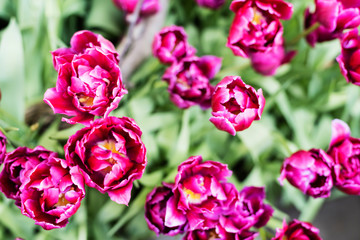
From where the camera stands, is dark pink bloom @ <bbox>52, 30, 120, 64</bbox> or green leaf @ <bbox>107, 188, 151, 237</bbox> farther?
green leaf @ <bbox>107, 188, 151, 237</bbox>

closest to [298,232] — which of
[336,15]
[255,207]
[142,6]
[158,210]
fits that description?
[255,207]

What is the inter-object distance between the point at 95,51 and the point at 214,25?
0.37 meters

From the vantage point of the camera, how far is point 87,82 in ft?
1.46

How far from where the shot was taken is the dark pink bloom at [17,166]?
46cm

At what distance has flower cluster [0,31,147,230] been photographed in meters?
0.43

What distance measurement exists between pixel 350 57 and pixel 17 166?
44cm

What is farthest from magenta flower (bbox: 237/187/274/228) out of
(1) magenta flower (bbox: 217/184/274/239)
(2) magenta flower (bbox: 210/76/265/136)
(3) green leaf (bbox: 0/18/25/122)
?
(3) green leaf (bbox: 0/18/25/122)

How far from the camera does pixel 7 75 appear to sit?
0.57m

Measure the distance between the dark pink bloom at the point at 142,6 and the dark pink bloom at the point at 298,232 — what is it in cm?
37

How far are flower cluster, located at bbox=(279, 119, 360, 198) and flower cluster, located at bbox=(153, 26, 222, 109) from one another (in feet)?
0.46

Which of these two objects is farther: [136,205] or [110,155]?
[136,205]

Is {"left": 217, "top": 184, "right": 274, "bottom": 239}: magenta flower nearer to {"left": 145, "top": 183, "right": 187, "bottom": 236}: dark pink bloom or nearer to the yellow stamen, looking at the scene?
{"left": 145, "top": 183, "right": 187, "bottom": 236}: dark pink bloom

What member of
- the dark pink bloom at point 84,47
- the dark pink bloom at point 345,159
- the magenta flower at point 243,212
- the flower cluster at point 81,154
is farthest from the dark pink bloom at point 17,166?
the dark pink bloom at point 345,159

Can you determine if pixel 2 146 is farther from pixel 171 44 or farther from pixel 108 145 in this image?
pixel 171 44
